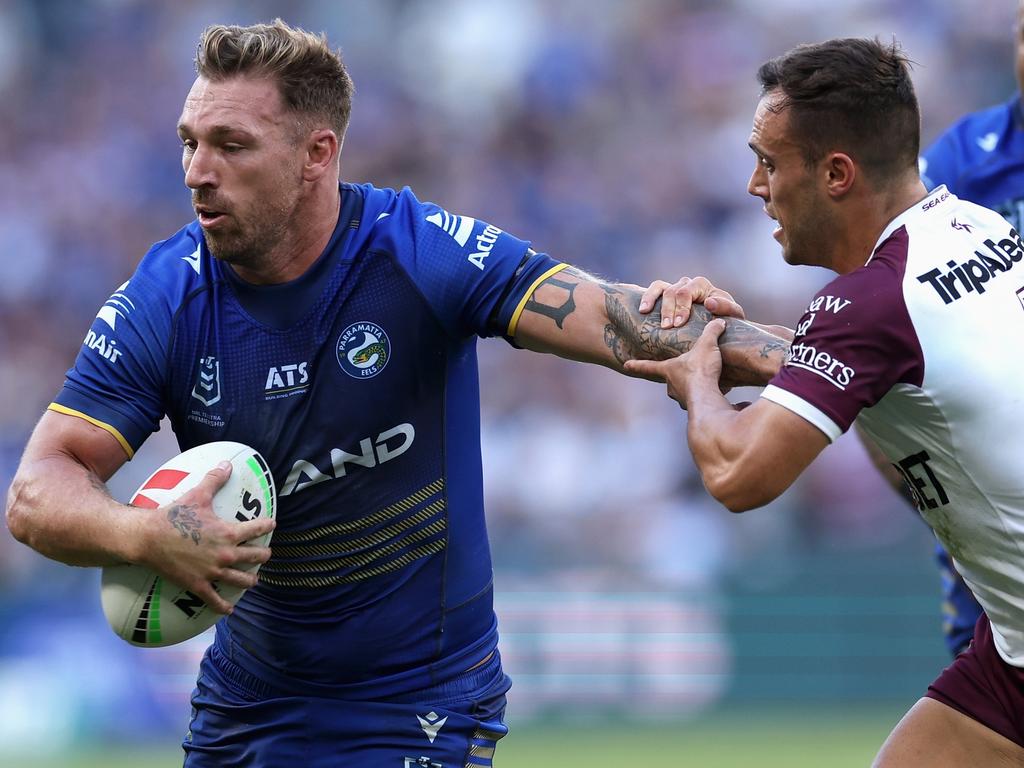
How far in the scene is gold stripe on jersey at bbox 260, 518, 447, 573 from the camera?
199 inches

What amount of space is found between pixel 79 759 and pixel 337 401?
24.2 feet

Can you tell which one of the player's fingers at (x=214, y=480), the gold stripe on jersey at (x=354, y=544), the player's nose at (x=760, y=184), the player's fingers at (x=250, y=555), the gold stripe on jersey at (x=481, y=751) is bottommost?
the gold stripe on jersey at (x=481, y=751)

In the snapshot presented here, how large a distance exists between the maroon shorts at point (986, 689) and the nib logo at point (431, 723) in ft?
5.21

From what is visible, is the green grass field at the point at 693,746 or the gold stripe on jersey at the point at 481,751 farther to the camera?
the green grass field at the point at 693,746

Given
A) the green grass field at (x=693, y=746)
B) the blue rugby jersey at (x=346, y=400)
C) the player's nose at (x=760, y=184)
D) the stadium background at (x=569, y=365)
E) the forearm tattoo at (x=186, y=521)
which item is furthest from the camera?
the stadium background at (x=569, y=365)

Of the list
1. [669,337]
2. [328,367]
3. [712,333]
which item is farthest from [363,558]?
[712,333]

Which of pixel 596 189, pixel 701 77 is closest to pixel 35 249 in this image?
pixel 596 189

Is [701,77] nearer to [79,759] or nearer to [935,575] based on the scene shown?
[935,575]

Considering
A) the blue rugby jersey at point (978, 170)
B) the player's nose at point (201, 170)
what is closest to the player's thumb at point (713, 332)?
the player's nose at point (201, 170)

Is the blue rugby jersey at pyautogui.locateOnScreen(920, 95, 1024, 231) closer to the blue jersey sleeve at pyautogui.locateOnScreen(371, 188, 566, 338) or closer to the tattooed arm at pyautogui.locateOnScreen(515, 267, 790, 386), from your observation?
the tattooed arm at pyautogui.locateOnScreen(515, 267, 790, 386)

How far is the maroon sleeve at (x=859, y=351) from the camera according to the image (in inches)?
168

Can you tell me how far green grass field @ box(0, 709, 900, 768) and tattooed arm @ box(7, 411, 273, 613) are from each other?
248 inches

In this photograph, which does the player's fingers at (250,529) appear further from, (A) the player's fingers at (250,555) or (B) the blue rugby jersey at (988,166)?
(B) the blue rugby jersey at (988,166)

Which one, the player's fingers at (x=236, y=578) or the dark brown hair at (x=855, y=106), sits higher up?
the dark brown hair at (x=855, y=106)
